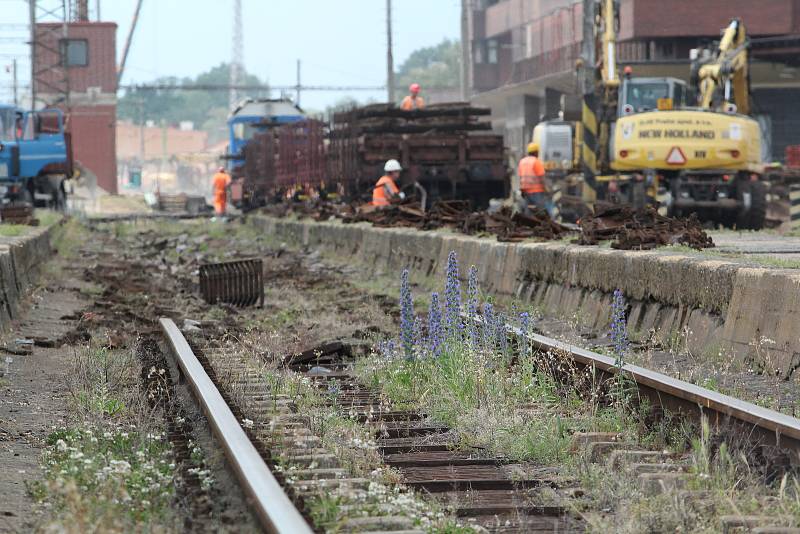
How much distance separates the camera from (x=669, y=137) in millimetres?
24750

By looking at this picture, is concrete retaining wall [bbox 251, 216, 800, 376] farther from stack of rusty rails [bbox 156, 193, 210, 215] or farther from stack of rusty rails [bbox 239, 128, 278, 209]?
stack of rusty rails [bbox 156, 193, 210, 215]

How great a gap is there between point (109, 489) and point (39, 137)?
3312 cm

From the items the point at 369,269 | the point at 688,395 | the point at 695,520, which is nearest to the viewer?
the point at 695,520

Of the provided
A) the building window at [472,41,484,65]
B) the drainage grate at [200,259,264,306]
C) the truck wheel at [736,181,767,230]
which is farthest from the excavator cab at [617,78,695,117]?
the building window at [472,41,484,65]

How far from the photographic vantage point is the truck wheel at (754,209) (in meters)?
25.0

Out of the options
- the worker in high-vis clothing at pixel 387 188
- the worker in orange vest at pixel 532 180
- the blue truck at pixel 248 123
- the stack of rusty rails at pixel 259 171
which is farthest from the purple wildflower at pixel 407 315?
the blue truck at pixel 248 123

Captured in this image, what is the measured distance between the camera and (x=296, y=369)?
402 inches

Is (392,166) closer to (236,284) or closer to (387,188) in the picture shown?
(387,188)

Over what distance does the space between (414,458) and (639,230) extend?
738cm

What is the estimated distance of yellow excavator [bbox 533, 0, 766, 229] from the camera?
24766mm

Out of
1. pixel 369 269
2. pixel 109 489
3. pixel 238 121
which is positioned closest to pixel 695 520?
pixel 109 489

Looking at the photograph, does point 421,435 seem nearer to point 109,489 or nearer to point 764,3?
point 109,489

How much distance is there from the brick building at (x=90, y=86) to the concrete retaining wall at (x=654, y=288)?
62.1m

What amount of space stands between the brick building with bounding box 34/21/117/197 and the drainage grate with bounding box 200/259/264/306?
64139 mm
